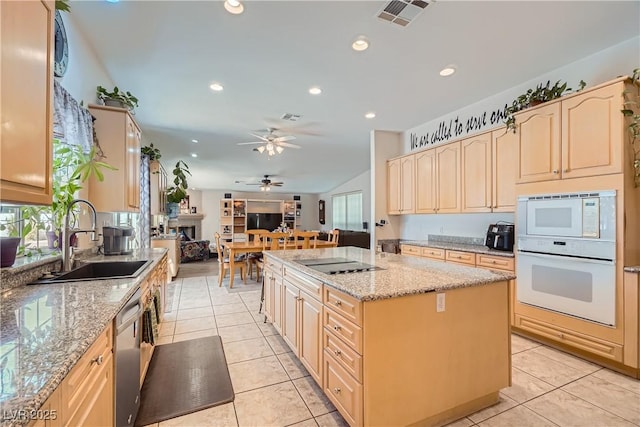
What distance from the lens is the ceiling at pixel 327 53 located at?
2.27 m

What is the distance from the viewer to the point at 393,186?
5.11 meters

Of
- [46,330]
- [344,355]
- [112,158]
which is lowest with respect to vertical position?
[344,355]

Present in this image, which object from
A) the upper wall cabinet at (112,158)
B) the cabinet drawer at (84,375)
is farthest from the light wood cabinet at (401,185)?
the cabinet drawer at (84,375)

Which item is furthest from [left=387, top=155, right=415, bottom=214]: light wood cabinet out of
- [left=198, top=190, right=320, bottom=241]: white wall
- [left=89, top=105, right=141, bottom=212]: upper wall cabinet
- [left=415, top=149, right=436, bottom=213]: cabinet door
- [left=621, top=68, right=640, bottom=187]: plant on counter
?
[left=198, top=190, right=320, bottom=241]: white wall

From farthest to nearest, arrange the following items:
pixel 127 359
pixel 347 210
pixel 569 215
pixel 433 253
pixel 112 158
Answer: pixel 347 210
pixel 433 253
pixel 112 158
pixel 569 215
pixel 127 359

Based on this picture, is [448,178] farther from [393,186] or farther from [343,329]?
[343,329]

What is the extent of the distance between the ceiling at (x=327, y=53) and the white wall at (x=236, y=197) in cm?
590

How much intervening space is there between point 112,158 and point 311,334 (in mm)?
2559

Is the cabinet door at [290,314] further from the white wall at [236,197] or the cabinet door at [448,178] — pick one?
the white wall at [236,197]

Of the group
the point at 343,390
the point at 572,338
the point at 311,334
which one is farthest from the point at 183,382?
the point at 572,338

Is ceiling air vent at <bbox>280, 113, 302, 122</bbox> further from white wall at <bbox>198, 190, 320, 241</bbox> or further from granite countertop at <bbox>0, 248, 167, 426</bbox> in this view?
white wall at <bbox>198, 190, 320, 241</bbox>

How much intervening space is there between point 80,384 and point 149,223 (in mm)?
4536

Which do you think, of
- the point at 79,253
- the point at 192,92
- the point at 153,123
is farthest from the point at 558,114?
the point at 153,123

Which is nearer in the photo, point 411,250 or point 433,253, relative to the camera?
point 433,253
